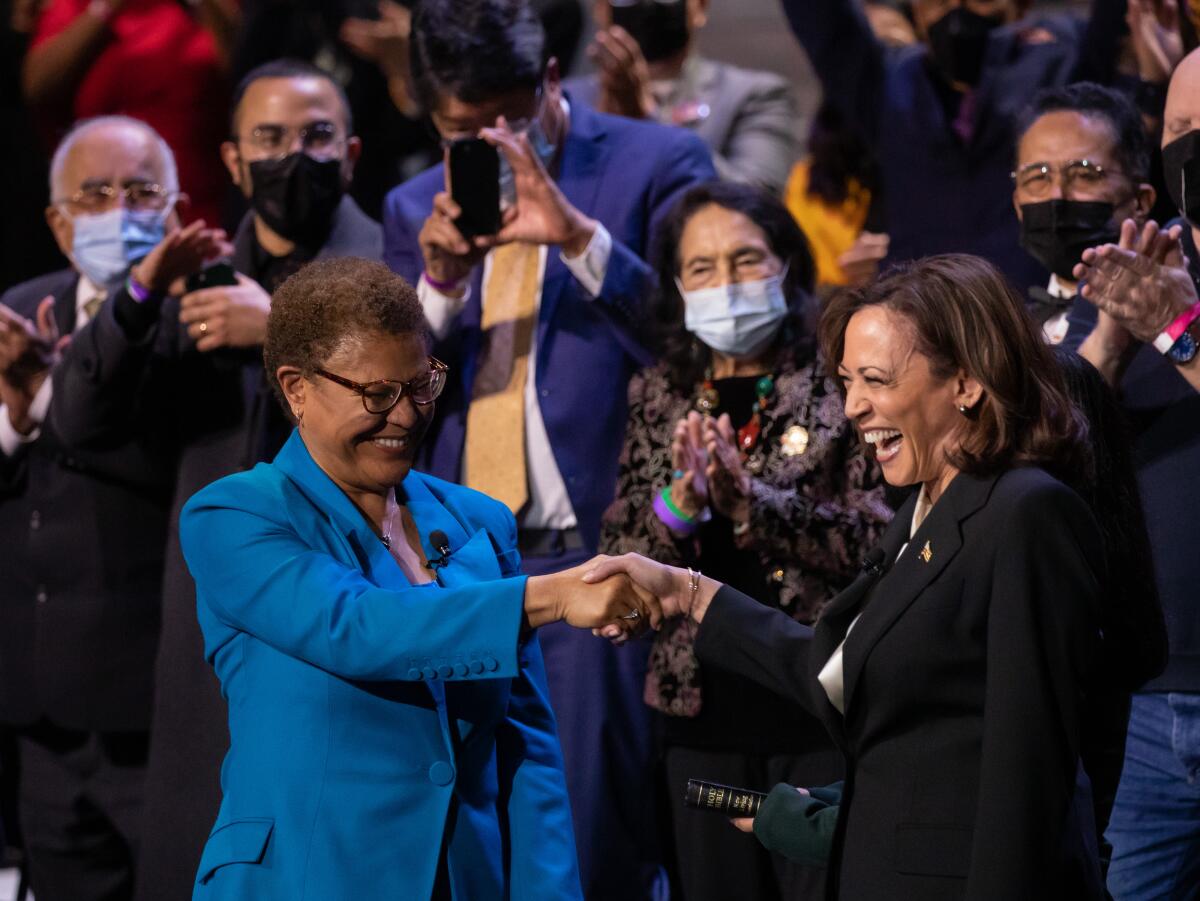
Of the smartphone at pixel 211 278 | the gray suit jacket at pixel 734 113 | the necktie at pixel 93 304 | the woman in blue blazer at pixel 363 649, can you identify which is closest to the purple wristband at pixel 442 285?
the smartphone at pixel 211 278

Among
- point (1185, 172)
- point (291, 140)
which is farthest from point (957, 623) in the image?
point (291, 140)

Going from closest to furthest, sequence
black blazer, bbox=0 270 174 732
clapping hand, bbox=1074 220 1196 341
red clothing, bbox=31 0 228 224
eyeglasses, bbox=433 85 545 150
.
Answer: clapping hand, bbox=1074 220 1196 341 < eyeglasses, bbox=433 85 545 150 < black blazer, bbox=0 270 174 732 < red clothing, bbox=31 0 228 224

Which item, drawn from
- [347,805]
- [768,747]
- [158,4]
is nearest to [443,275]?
[768,747]

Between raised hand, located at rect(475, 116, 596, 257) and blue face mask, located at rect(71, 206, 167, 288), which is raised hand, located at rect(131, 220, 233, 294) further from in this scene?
raised hand, located at rect(475, 116, 596, 257)

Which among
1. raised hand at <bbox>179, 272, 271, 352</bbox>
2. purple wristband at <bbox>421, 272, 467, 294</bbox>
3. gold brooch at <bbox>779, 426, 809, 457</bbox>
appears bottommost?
gold brooch at <bbox>779, 426, 809, 457</bbox>

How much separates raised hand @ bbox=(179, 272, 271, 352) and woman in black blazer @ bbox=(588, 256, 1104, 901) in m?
1.62

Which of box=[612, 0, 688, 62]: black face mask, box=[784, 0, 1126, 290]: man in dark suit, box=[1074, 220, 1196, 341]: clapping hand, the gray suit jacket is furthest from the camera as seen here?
the gray suit jacket

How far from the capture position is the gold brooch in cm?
374

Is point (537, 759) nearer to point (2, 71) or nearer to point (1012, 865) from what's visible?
point (1012, 865)

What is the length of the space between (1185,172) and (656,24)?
2257mm

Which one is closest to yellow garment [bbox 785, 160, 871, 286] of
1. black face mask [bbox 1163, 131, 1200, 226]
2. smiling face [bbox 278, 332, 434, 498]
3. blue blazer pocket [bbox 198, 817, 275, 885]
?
black face mask [bbox 1163, 131, 1200, 226]

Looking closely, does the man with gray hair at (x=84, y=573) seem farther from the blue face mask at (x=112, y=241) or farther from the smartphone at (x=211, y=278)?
the smartphone at (x=211, y=278)

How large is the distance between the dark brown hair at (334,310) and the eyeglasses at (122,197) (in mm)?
2189

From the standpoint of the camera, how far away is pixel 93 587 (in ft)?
15.0
